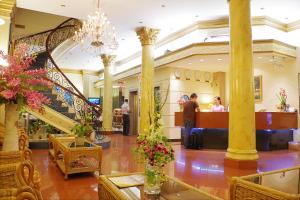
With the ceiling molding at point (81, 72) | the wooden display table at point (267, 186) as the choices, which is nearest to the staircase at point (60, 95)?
the wooden display table at point (267, 186)

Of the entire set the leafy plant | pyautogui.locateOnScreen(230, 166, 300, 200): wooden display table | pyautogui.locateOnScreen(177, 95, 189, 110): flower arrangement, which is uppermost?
pyautogui.locateOnScreen(177, 95, 189, 110): flower arrangement

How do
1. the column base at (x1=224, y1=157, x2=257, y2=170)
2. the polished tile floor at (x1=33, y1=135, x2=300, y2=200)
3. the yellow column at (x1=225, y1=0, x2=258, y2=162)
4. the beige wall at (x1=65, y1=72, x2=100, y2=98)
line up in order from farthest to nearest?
1. the beige wall at (x1=65, y1=72, x2=100, y2=98)
2. the yellow column at (x1=225, y1=0, x2=258, y2=162)
3. the column base at (x1=224, y1=157, x2=257, y2=170)
4. the polished tile floor at (x1=33, y1=135, x2=300, y2=200)

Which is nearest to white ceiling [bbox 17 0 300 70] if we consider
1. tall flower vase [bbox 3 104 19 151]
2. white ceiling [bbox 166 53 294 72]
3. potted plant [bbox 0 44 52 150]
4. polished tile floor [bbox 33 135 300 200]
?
white ceiling [bbox 166 53 294 72]

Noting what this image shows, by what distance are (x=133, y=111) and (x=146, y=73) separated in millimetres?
5488

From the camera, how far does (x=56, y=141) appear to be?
17.9ft

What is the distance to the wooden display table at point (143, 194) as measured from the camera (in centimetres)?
218

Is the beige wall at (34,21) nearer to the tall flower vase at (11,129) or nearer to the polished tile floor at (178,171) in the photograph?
the polished tile floor at (178,171)

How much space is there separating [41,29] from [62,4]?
5.41 metres

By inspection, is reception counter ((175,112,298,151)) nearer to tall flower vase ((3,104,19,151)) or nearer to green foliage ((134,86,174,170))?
green foliage ((134,86,174,170))

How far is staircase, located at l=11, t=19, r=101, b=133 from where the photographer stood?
815 cm

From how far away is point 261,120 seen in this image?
7.37 metres

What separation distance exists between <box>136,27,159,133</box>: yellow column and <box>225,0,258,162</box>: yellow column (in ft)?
11.2

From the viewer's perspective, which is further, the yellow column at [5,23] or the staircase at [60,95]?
the staircase at [60,95]

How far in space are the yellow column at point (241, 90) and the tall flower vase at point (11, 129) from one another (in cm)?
421
